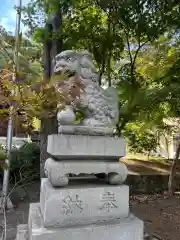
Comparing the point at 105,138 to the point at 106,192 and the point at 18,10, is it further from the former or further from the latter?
the point at 18,10

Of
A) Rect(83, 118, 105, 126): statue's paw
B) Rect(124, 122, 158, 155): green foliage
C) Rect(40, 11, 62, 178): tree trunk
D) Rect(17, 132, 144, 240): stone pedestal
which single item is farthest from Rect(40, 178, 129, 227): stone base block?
Rect(124, 122, 158, 155): green foliage

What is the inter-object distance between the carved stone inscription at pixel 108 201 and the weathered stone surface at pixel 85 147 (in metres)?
0.36

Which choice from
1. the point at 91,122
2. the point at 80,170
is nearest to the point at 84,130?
the point at 91,122

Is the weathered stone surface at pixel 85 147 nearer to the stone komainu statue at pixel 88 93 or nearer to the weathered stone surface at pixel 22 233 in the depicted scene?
the stone komainu statue at pixel 88 93

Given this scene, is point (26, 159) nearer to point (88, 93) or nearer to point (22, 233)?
point (22, 233)

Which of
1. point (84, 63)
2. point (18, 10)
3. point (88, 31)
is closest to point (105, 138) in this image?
point (84, 63)

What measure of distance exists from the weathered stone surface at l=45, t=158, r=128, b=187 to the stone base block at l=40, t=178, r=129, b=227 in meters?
0.09

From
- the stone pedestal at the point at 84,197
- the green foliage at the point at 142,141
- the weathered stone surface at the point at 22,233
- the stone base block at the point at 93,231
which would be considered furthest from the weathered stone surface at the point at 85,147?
the green foliage at the point at 142,141

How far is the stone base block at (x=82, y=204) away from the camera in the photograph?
2123mm

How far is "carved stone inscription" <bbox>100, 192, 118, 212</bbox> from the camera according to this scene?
7.47 feet

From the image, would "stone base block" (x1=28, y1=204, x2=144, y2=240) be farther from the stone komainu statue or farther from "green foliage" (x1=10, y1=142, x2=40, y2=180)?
"green foliage" (x1=10, y1=142, x2=40, y2=180)

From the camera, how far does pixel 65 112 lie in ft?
7.47

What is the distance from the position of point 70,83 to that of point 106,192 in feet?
3.79

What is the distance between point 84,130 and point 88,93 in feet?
1.38
